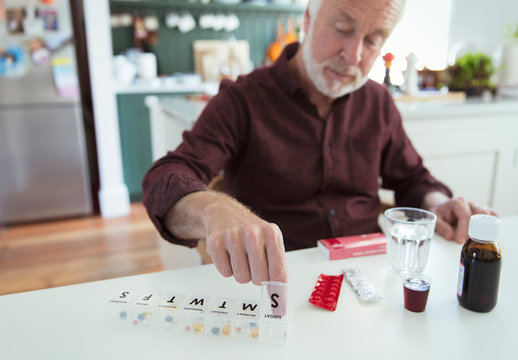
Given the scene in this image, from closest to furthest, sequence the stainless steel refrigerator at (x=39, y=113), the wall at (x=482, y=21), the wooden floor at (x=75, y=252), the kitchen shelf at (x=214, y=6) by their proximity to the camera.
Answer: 1. the wooden floor at (x=75, y=252)
2. the stainless steel refrigerator at (x=39, y=113)
3. the wall at (x=482, y=21)
4. the kitchen shelf at (x=214, y=6)

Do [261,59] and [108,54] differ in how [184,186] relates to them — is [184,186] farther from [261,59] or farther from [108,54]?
[261,59]

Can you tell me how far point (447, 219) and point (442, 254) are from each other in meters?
0.18

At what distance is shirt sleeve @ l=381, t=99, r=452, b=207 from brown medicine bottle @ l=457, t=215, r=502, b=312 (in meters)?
0.65

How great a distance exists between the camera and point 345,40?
1060mm

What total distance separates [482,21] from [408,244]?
3328mm

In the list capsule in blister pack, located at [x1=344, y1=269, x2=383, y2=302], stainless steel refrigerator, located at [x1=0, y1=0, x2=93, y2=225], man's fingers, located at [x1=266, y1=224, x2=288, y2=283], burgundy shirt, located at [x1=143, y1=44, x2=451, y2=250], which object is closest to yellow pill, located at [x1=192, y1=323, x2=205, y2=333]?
man's fingers, located at [x1=266, y1=224, x2=288, y2=283]

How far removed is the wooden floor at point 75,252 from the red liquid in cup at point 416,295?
187 cm

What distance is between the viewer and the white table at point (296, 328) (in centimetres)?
54

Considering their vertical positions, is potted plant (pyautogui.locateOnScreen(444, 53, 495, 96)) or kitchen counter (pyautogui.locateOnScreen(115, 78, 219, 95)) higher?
potted plant (pyautogui.locateOnScreen(444, 53, 495, 96))

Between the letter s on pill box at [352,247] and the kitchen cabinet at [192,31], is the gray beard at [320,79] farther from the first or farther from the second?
the kitchen cabinet at [192,31]

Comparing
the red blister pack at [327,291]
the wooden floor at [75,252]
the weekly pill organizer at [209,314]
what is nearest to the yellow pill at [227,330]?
the weekly pill organizer at [209,314]

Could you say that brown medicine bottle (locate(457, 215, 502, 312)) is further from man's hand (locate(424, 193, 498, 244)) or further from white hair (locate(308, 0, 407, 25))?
white hair (locate(308, 0, 407, 25))

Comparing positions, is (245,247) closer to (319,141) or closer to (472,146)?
(319,141)

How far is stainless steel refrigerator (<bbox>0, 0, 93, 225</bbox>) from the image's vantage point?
2.77 metres
